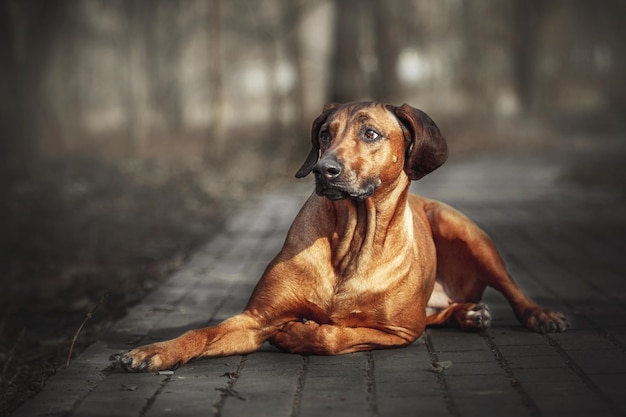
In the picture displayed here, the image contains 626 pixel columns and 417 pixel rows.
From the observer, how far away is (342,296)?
4586 millimetres

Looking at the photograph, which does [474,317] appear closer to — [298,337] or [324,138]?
[298,337]

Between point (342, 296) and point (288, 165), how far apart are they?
578 inches

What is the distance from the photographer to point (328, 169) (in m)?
4.17

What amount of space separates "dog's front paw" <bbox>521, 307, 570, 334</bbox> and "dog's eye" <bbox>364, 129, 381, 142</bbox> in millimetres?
1540

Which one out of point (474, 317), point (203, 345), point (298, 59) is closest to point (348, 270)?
point (203, 345)

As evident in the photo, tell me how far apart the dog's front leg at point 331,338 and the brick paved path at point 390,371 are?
0.17 feet

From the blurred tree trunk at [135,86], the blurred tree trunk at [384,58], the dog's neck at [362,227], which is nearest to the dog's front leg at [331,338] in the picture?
the dog's neck at [362,227]

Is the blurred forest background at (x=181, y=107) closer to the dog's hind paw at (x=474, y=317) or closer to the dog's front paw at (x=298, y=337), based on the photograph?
the dog's front paw at (x=298, y=337)

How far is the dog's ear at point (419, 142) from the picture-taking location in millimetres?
4547

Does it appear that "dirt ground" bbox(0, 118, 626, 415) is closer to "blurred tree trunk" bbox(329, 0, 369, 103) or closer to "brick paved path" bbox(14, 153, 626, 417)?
"brick paved path" bbox(14, 153, 626, 417)

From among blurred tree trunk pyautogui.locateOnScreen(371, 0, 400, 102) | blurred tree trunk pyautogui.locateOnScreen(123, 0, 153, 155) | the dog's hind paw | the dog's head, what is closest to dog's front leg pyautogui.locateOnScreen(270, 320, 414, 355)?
the dog's hind paw

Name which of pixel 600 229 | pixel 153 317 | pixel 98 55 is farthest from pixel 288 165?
pixel 98 55

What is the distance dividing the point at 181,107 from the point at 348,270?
111 feet

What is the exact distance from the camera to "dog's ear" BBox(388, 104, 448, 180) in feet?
14.9
